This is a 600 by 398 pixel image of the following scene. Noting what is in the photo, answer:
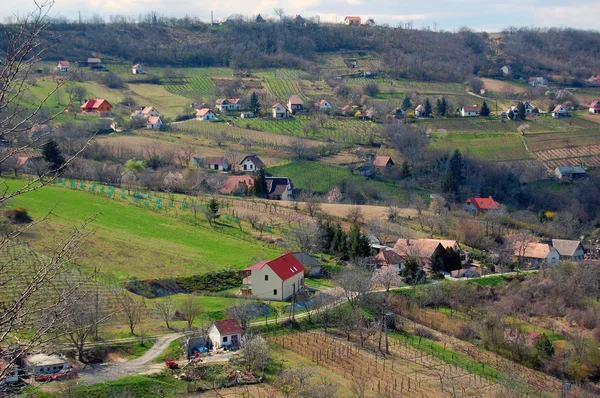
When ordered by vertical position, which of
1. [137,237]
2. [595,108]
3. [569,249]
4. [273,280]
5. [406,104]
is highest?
[406,104]

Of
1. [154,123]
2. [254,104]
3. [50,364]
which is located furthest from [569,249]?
[254,104]

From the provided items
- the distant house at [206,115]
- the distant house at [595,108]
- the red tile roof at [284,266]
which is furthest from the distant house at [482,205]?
the distant house at [595,108]

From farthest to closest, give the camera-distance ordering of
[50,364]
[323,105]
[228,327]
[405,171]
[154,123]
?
[323,105] → [154,123] → [405,171] → [228,327] → [50,364]

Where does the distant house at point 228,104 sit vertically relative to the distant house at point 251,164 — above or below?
above

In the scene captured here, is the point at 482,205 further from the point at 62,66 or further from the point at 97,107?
the point at 62,66

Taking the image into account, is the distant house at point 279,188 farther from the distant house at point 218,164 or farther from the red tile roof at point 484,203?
the red tile roof at point 484,203

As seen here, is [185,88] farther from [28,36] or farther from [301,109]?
[28,36]

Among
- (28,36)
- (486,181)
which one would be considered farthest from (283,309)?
(486,181)
